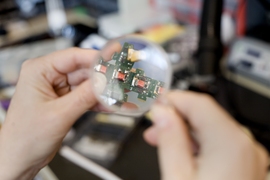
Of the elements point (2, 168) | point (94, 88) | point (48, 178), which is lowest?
point (48, 178)

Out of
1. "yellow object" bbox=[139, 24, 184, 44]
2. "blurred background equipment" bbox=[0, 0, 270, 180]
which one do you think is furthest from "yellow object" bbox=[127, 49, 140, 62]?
"yellow object" bbox=[139, 24, 184, 44]

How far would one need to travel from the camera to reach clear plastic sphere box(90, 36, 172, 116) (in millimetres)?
507

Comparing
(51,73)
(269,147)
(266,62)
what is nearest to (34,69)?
(51,73)

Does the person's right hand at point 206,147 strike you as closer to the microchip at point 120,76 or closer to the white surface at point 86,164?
the microchip at point 120,76

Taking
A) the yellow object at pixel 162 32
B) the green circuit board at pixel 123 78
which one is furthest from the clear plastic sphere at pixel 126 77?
the yellow object at pixel 162 32

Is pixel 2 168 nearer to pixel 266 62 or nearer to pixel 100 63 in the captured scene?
pixel 100 63

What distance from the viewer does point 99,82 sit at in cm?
52

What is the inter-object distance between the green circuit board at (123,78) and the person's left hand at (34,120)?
41 mm

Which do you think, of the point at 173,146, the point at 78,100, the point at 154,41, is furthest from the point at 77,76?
the point at 154,41

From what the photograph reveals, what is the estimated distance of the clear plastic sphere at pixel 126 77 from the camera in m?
0.51

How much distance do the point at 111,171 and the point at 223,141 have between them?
1.20 feet

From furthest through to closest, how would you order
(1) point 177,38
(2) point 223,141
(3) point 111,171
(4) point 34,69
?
(1) point 177,38 < (3) point 111,171 < (4) point 34,69 < (2) point 223,141

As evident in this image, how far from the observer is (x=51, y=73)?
1.93ft

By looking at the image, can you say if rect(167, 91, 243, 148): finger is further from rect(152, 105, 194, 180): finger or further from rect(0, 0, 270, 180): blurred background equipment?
rect(0, 0, 270, 180): blurred background equipment
